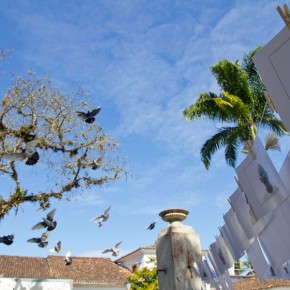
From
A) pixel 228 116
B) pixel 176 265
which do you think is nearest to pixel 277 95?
pixel 176 265

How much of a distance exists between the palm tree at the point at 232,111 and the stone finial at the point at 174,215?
34.3ft

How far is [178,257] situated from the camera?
5.63m

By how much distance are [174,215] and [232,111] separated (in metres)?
10.6

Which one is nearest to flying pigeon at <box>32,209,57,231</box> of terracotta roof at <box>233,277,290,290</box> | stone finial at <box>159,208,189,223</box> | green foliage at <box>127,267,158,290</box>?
stone finial at <box>159,208,189,223</box>

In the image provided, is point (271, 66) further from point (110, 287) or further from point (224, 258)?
point (110, 287)

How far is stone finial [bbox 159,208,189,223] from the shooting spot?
6.11 m

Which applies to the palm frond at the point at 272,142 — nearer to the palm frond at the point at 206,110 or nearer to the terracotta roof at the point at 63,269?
the palm frond at the point at 206,110

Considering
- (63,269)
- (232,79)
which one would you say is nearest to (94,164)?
(232,79)

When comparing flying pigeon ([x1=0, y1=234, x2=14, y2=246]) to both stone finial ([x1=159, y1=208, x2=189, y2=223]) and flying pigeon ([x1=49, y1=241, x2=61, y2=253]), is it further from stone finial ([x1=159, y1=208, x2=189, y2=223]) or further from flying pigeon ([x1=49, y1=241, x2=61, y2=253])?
stone finial ([x1=159, y1=208, x2=189, y2=223])

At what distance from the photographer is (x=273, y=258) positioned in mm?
4484

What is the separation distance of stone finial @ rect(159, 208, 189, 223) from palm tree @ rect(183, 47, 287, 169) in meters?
10.4

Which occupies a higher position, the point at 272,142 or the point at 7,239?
the point at 272,142

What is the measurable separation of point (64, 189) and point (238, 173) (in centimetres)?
804

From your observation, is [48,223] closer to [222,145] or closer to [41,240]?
[41,240]
